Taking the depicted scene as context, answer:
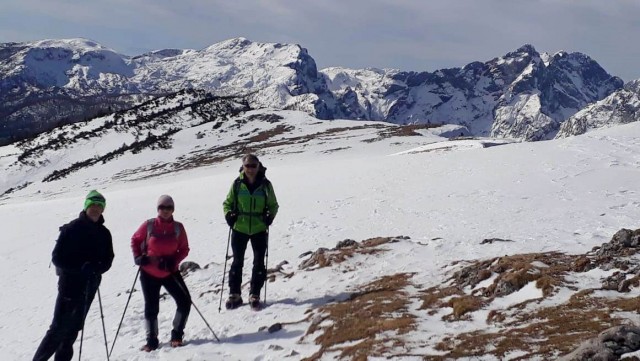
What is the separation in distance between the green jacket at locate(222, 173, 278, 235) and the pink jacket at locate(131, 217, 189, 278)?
1591 mm

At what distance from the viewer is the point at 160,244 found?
34.6ft

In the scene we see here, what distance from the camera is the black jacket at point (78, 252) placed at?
9477mm

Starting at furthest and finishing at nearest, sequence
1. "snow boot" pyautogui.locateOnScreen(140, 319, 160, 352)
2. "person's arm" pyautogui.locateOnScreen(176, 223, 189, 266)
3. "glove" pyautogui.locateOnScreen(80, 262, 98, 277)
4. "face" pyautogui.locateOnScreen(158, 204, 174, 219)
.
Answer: "snow boot" pyautogui.locateOnScreen(140, 319, 160, 352)
"person's arm" pyautogui.locateOnScreen(176, 223, 189, 266)
"face" pyautogui.locateOnScreen(158, 204, 174, 219)
"glove" pyautogui.locateOnScreen(80, 262, 98, 277)

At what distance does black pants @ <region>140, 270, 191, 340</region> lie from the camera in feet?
35.4

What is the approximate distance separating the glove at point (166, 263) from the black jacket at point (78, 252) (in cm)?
105

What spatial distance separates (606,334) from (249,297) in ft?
26.2

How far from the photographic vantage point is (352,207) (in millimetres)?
26891

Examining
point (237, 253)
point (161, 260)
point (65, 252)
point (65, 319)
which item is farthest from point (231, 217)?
point (65, 319)

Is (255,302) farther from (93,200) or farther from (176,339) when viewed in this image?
(93,200)

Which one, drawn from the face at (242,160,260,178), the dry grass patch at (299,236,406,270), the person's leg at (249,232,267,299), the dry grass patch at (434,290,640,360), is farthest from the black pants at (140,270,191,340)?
the dry grass patch at (434,290,640,360)

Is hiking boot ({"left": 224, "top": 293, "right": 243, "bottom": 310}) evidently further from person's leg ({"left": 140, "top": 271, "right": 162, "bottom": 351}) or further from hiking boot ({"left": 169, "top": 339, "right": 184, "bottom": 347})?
person's leg ({"left": 140, "top": 271, "right": 162, "bottom": 351})

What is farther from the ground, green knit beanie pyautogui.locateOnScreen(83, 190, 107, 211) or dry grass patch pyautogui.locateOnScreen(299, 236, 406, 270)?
green knit beanie pyautogui.locateOnScreen(83, 190, 107, 211)

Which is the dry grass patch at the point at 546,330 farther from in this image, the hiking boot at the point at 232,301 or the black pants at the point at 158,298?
the hiking boot at the point at 232,301

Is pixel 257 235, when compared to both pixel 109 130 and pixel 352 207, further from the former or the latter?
pixel 109 130
